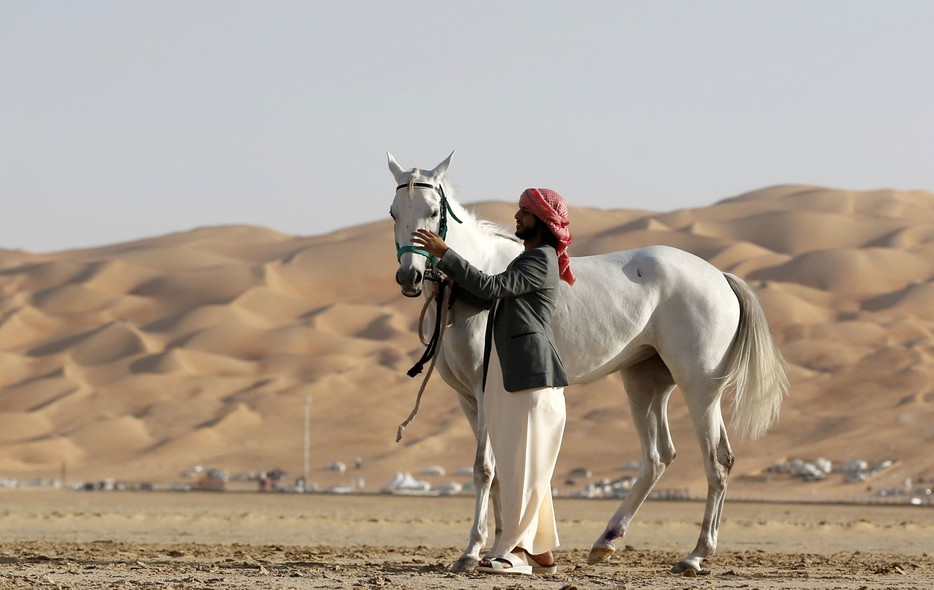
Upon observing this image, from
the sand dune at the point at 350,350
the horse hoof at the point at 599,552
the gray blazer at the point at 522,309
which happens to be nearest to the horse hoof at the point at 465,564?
the gray blazer at the point at 522,309

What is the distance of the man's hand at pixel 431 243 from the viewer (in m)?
9.34

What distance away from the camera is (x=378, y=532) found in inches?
925

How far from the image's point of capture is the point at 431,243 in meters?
9.36

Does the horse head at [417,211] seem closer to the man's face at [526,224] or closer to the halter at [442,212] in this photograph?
the halter at [442,212]

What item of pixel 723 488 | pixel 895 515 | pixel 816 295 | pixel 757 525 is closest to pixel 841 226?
pixel 816 295

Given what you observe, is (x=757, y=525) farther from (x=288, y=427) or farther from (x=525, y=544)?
(x=288, y=427)

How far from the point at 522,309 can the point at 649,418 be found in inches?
105

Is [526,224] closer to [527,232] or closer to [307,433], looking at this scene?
[527,232]

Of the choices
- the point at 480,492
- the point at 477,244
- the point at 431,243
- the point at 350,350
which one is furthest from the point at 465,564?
the point at 350,350

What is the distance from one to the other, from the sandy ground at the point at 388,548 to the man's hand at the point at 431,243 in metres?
2.05

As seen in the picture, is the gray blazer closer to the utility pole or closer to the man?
the man

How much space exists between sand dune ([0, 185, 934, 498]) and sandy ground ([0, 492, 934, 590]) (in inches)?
872

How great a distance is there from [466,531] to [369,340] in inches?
3253

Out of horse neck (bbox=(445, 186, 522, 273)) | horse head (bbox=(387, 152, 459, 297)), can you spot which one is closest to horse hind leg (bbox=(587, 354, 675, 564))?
horse neck (bbox=(445, 186, 522, 273))
